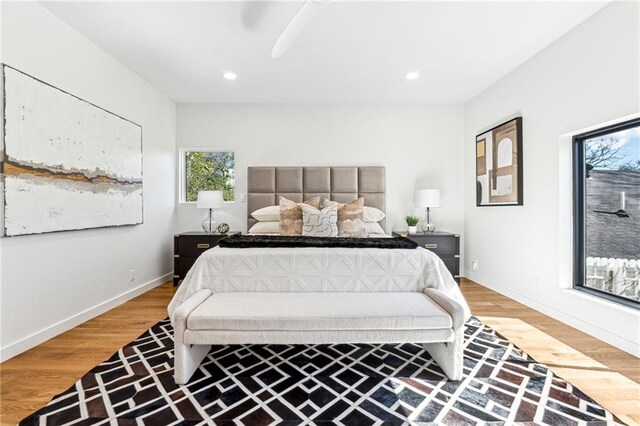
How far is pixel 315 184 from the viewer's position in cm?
435

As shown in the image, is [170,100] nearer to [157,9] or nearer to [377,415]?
[157,9]

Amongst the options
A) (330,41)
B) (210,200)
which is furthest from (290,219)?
(330,41)

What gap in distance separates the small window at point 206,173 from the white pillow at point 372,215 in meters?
2.02

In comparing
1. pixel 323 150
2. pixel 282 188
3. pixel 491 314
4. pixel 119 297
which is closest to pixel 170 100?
pixel 282 188

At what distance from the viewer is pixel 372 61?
124 inches

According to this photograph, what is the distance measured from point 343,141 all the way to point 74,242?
11.2 ft

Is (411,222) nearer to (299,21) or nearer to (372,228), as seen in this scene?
(372,228)

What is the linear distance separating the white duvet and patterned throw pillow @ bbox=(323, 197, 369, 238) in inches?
47.0

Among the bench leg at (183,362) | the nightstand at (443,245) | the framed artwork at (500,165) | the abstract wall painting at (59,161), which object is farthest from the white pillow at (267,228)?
the framed artwork at (500,165)

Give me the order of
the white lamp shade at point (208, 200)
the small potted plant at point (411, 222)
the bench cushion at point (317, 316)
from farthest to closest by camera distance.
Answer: the small potted plant at point (411, 222) < the white lamp shade at point (208, 200) < the bench cushion at point (317, 316)

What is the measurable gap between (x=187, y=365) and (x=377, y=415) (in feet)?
3.73

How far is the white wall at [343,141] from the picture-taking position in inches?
176

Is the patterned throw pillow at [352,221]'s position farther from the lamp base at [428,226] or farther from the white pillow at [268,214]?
the lamp base at [428,226]

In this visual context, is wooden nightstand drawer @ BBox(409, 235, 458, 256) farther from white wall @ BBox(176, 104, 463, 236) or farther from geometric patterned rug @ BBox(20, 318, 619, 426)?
geometric patterned rug @ BBox(20, 318, 619, 426)
